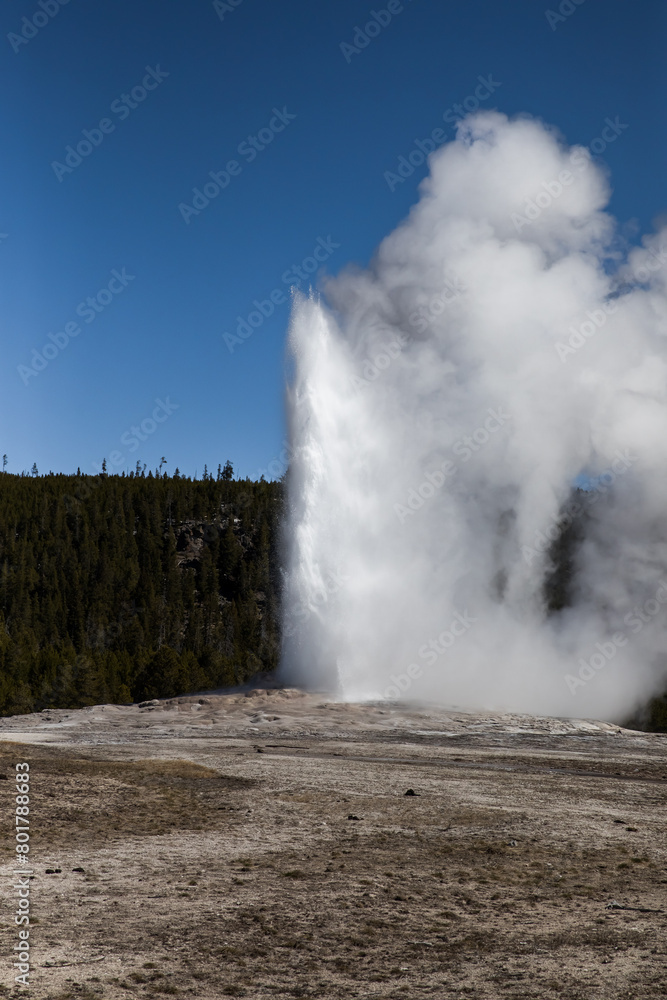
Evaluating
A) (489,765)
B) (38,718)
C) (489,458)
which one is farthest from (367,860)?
(489,458)

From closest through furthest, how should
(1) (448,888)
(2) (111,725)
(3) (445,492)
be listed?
(1) (448,888), (2) (111,725), (3) (445,492)

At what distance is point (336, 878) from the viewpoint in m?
9.97

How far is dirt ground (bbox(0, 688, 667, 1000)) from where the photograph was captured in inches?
275

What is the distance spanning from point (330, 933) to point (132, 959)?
1893mm

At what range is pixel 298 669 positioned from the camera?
40688 mm

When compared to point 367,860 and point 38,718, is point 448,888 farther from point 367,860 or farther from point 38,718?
point 38,718
